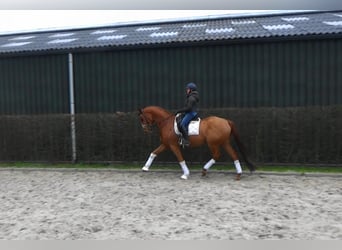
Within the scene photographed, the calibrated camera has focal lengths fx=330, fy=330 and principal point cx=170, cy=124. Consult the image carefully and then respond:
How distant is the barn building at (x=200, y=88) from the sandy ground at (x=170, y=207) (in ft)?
4.88

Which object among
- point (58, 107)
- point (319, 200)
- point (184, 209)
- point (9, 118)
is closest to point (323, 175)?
point (319, 200)

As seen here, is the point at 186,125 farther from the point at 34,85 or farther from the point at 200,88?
the point at 34,85

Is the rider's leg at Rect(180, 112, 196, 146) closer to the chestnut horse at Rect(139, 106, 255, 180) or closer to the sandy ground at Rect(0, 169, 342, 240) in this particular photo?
the chestnut horse at Rect(139, 106, 255, 180)

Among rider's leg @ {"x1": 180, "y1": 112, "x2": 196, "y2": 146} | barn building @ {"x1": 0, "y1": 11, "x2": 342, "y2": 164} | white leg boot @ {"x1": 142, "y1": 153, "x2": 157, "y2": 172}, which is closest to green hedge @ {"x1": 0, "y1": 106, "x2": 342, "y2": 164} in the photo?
barn building @ {"x1": 0, "y1": 11, "x2": 342, "y2": 164}

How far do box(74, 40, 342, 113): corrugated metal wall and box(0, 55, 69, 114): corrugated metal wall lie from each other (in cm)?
72

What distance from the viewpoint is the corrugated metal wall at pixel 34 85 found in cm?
1220

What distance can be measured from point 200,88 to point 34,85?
20.8ft

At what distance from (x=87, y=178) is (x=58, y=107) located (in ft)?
14.4

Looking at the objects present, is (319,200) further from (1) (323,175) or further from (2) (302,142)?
(2) (302,142)

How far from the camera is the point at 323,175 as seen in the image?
341 inches

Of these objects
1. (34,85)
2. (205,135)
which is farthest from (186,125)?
(34,85)

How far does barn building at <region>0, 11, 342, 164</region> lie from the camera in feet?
31.9

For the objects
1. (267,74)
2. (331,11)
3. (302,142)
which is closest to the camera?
(302,142)

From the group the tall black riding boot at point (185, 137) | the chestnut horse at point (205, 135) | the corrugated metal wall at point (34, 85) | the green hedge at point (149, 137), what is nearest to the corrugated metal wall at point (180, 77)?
the corrugated metal wall at point (34, 85)
